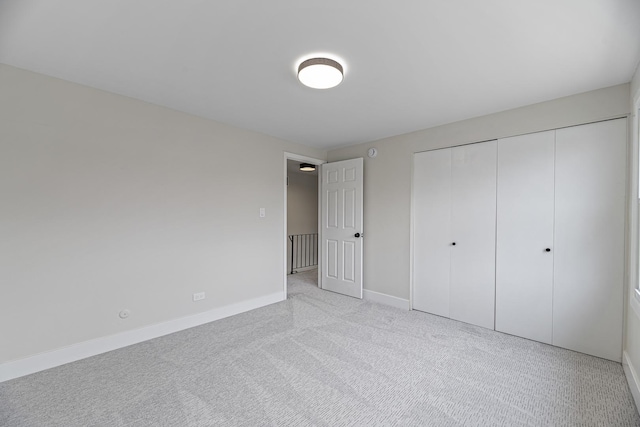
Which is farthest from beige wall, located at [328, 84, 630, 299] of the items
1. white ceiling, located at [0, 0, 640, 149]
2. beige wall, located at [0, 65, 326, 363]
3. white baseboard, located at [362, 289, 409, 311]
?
beige wall, located at [0, 65, 326, 363]

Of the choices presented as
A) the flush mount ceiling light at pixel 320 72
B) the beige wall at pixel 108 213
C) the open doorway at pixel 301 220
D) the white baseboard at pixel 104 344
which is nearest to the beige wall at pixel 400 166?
the beige wall at pixel 108 213

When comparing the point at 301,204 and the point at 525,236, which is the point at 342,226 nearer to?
the point at 525,236

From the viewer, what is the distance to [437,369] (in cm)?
219

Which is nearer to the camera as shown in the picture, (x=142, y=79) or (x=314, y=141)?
(x=142, y=79)

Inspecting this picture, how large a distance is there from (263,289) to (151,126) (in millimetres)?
2387

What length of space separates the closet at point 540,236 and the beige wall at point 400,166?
137 mm

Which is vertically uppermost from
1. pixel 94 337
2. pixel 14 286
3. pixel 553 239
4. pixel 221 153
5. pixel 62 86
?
pixel 62 86

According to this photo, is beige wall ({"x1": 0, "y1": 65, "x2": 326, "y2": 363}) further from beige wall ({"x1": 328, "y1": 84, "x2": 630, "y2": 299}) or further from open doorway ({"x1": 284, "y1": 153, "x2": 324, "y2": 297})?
open doorway ({"x1": 284, "y1": 153, "x2": 324, "y2": 297})

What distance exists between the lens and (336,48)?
1816 mm

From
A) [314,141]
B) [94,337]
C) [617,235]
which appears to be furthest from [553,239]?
[94,337]

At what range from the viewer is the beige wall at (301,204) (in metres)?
6.65

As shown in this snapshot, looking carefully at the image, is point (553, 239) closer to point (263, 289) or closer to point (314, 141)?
point (314, 141)

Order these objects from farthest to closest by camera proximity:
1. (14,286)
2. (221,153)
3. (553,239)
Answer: (221,153)
(553,239)
(14,286)

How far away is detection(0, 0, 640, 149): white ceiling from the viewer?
149 centimetres
